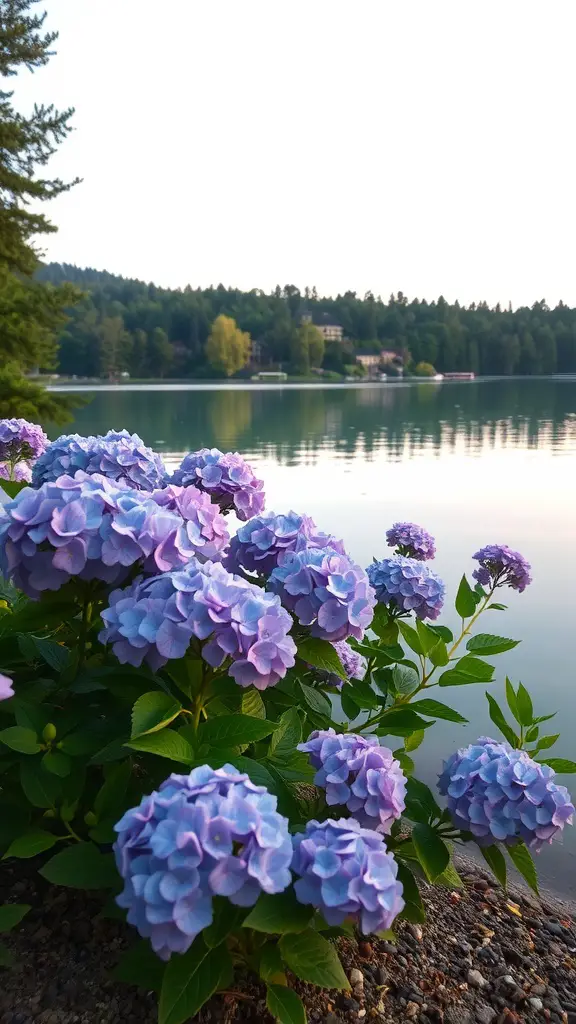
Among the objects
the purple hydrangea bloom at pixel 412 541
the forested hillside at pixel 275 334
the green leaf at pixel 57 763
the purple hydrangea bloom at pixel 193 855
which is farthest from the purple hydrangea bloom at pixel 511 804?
the forested hillside at pixel 275 334

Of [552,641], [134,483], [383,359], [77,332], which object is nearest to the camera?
[134,483]

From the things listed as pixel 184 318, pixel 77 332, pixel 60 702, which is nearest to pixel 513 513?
pixel 60 702

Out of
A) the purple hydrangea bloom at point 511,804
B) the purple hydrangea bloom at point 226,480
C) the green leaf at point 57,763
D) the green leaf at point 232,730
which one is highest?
the purple hydrangea bloom at point 226,480

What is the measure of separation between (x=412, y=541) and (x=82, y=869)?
250 centimetres

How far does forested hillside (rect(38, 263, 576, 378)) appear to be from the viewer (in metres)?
89.1

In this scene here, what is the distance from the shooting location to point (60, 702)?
2.03 m

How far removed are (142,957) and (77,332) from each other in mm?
91350

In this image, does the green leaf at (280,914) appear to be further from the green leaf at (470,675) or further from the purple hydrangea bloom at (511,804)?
the green leaf at (470,675)

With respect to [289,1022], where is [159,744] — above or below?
above

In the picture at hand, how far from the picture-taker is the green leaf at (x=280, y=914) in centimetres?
132

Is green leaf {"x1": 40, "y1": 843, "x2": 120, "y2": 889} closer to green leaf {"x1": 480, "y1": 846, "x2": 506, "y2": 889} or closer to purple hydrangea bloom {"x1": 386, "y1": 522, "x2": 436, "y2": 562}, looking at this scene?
green leaf {"x1": 480, "y1": 846, "x2": 506, "y2": 889}

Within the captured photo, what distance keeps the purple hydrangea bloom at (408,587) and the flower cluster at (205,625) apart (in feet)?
4.75

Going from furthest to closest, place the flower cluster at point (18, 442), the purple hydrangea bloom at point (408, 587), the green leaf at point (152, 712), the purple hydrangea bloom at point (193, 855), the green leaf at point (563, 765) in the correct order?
the flower cluster at point (18, 442)
the purple hydrangea bloom at point (408, 587)
the green leaf at point (563, 765)
the green leaf at point (152, 712)
the purple hydrangea bloom at point (193, 855)

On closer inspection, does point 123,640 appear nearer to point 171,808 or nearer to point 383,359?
point 171,808
